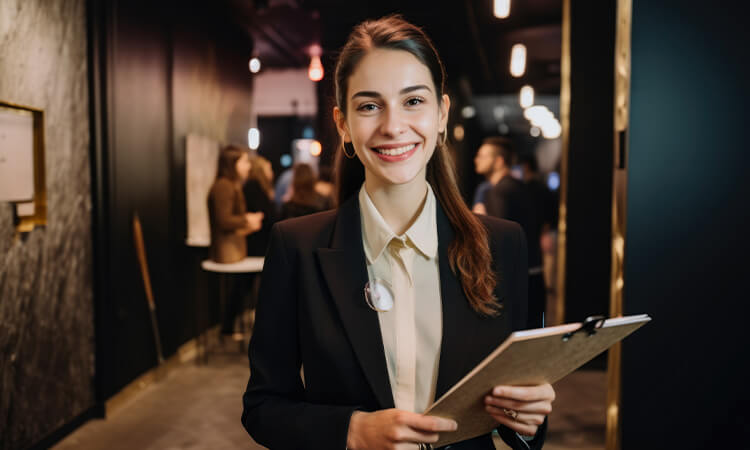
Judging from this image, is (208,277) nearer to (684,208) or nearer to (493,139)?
(493,139)

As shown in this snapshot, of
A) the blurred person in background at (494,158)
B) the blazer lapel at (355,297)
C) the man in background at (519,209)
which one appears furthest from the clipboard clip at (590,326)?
the blurred person in background at (494,158)

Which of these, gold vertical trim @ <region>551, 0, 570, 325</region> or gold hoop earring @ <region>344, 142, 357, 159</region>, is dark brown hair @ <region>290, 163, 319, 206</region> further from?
gold hoop earring @ <region>344, 142, 357, 159</region>

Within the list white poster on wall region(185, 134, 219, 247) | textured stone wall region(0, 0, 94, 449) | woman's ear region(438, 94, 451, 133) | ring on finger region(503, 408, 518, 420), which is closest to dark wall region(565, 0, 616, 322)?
white poster on wall region(185, 134, 219, 247)

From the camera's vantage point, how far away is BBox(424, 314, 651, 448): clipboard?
3.07 feet

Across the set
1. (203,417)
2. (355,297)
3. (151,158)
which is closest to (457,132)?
(151,158)

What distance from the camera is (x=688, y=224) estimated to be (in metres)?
2.33

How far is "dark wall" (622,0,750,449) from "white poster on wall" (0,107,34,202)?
111 inches

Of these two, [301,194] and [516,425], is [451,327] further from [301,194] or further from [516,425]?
[301,194]

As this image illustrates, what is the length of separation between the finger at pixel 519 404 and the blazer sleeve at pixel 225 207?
4381 millimetres

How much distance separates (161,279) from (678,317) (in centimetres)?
396

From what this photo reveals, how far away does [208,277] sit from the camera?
20.6 ft

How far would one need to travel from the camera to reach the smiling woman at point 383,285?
121 cm

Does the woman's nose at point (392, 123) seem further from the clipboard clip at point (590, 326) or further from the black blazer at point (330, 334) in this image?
the clipboard clip at point (590, 326)

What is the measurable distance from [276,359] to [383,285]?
0.25 metres
